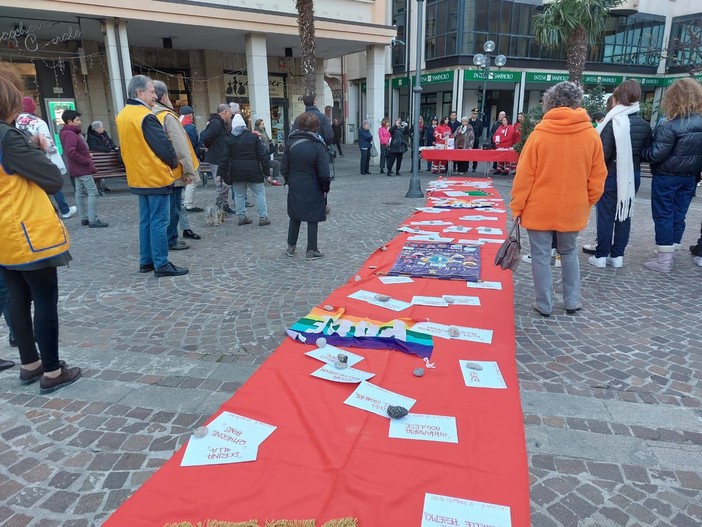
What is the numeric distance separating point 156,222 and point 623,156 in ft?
17.2

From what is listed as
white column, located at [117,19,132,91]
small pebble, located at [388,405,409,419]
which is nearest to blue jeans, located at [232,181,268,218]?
small pebble, located at [388,405,409,419]

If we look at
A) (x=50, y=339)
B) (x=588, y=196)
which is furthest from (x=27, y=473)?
(x=588, y=196)

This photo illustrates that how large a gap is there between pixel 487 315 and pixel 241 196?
17.6 feet

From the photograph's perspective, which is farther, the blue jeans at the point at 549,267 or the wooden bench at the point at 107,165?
the wooden bench at the point at 107,165

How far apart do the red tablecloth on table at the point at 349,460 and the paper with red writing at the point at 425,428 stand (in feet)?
0.13

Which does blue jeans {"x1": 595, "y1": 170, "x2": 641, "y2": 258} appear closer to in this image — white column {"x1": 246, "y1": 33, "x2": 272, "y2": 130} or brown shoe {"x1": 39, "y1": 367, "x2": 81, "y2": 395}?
brown shoe {"x1": 39, "y1": 367, "x2": 81, "y2": 395}

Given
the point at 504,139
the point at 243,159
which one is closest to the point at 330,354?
the point at 243,159

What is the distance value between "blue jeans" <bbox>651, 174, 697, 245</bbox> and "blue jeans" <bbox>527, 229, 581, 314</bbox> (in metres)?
2.01

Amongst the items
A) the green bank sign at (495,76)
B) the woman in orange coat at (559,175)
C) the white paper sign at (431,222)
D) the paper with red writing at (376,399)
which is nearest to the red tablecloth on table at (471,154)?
the white paper sign at (431,222)

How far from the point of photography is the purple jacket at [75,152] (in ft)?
25.5

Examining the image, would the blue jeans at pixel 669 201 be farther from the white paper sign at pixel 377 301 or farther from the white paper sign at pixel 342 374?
the white paper sign at pixel 342 374

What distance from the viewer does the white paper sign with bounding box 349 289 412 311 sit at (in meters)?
4.00

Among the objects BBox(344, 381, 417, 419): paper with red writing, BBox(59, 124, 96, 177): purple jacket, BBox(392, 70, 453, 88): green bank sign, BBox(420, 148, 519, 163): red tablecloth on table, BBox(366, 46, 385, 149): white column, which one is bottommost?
BBox(344, 381, 417, 419): paper with red writing

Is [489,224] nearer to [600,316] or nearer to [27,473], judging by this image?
[600,316]
